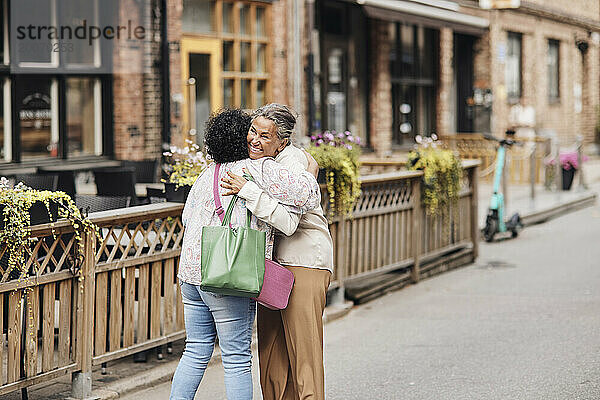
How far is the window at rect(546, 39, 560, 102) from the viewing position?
28.2 m

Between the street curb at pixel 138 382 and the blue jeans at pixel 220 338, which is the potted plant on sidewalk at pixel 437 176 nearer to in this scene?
the street curb at pixel 138 382

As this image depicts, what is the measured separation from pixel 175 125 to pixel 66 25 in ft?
7.28

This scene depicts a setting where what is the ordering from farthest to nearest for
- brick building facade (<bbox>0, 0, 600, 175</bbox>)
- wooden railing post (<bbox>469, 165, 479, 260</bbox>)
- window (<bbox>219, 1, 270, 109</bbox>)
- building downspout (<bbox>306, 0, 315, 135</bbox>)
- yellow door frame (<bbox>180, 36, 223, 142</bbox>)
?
building downspout (<bbox>306, 0, 315, 135</bbox>) < window (<bbox>219, 1, 270, 109</bbox>) < yellow door frame (<bbox>180, 36, 223, 142</bbox>) < brick building facade (<bbox>0, 0, 600, 175</bbox>) < wooden railing post (<bbox>469, 165, 479, 260</bbox>)

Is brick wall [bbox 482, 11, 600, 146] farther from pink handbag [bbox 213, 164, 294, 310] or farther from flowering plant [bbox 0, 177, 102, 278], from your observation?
pink handbag [bbox 213, 164, 294, 310]

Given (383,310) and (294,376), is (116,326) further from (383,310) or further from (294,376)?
(383,310)

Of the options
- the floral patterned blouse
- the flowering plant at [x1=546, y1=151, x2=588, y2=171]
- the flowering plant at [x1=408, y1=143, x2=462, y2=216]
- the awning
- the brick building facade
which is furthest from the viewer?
A: the flowering plant at [x1=546, y1=151, x2=588, y2=171]

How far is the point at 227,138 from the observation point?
4.68 meters

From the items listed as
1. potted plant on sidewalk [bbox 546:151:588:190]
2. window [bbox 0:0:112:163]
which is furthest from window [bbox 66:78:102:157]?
potted plant on sidewalk [bbox 546:151:588:190]

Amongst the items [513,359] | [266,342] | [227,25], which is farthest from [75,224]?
[227,25]

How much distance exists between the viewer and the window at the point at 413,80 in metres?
20.9

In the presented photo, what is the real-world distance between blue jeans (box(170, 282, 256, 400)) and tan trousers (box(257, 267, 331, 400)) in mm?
269

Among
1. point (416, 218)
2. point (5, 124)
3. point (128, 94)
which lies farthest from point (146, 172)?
point (416, 218)

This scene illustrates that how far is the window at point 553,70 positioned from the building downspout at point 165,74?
55.7 ft

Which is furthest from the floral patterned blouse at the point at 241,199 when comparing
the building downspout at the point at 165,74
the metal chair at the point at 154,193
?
the building downspout at the point at 165,74
